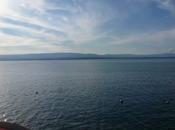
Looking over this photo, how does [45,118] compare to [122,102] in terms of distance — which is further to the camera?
[122,102]

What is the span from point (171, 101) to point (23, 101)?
4161 cm

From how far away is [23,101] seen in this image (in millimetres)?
62188

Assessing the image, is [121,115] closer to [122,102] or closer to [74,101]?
[122,102]

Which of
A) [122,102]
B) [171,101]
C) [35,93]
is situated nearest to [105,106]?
[122,102]

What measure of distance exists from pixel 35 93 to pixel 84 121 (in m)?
32.7

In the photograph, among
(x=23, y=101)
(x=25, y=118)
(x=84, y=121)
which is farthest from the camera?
(x=23, y=101)

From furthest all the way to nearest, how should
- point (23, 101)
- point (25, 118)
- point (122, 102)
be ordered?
1. point (23, 101)
2. point (122, 102)
3. point (25, 118)

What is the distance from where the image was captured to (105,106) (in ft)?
178

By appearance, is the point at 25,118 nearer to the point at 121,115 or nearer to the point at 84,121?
the point at 84,121

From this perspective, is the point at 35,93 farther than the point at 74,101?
Yes

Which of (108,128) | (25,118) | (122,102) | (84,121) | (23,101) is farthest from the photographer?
(23,101)

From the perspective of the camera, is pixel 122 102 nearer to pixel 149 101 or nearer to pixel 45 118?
pixel 149 101

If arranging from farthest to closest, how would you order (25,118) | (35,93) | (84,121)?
(35,93), (25,118), (84,121)

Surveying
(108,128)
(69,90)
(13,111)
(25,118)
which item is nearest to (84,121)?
(108,128)
